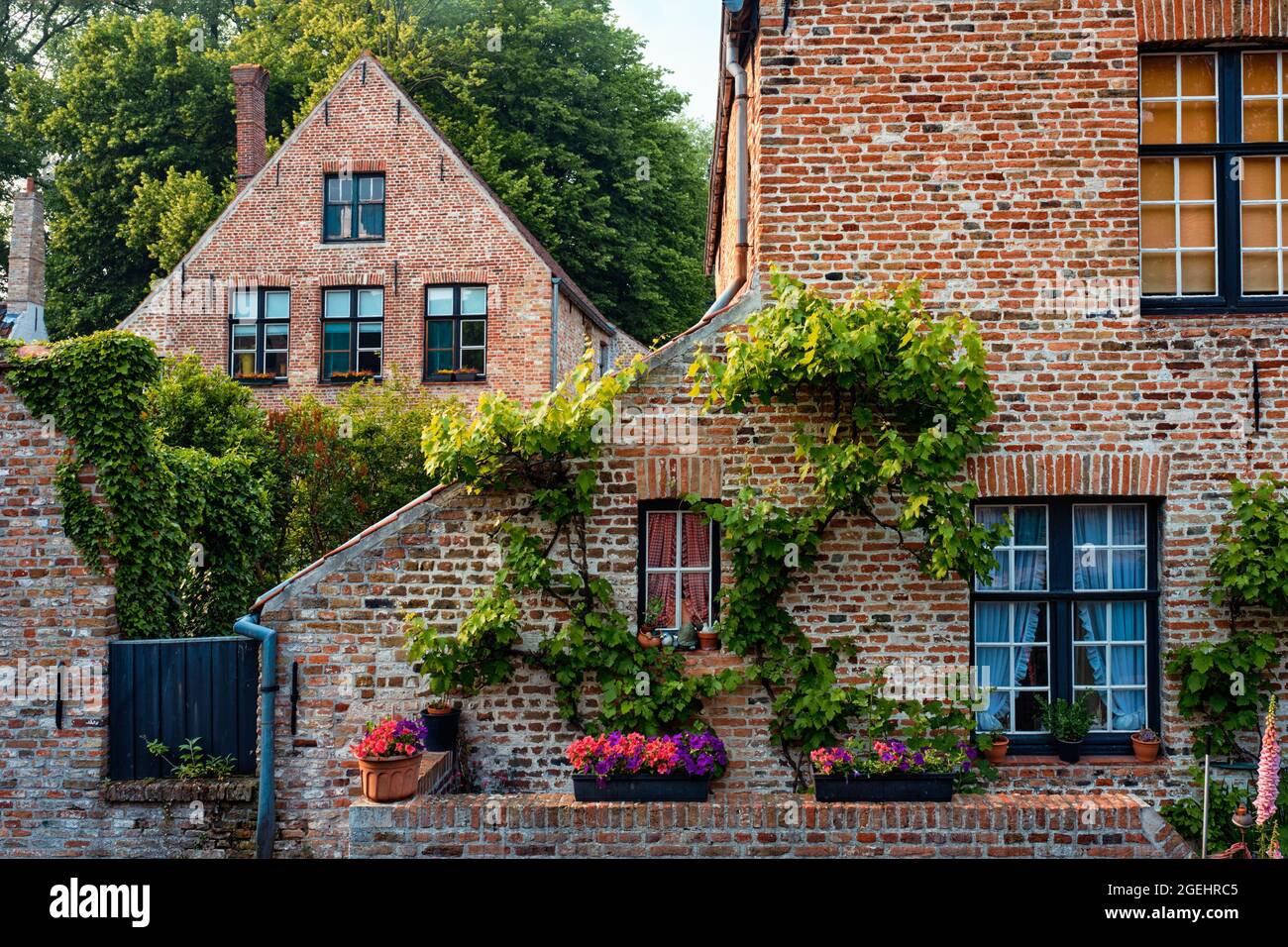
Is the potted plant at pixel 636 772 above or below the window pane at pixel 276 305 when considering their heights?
below

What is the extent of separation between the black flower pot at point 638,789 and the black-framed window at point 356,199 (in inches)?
636

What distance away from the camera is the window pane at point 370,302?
20.8 m

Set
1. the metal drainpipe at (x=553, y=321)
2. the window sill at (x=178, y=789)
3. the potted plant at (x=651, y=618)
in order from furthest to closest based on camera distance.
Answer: the metal drainpipe at (x=553, y=321) → the window sill at (x=178, y=789) → the potted plant at (x=651, y=618)

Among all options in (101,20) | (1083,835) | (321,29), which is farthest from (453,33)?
(1083,835)

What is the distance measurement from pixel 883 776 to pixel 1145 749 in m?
2.14

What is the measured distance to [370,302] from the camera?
68.4 ft

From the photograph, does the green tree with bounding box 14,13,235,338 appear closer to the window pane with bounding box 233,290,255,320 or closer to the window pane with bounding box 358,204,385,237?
the window pane with bounding box 233,290,255,320

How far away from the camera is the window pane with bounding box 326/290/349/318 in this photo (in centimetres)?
2088

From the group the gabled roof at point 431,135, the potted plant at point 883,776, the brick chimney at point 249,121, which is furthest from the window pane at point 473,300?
the potted plant at point 883,776

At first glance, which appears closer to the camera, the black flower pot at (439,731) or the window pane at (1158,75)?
the black flower pot at (439,731)

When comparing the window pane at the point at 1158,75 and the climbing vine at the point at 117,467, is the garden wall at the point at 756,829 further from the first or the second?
the window pane at the point at 1158,75

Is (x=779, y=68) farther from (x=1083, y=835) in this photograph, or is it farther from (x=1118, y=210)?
(x=1083, y=835)

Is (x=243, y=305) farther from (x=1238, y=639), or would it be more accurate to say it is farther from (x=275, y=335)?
(x=1238, y=639)

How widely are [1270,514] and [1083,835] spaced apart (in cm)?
267
